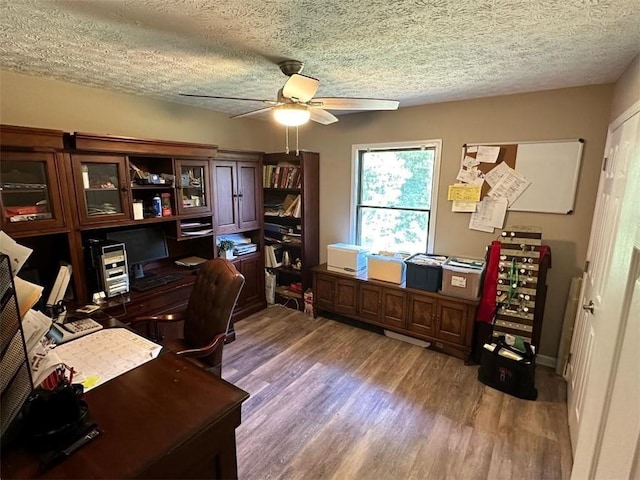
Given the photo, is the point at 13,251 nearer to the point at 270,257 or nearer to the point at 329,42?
the point at 329,42

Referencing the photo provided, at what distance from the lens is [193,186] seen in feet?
10.1

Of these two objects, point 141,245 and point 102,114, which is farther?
point 141,245

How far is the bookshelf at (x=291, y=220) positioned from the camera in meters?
3.75

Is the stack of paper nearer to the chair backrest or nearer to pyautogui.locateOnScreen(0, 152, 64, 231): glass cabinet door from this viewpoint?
the chair backrest

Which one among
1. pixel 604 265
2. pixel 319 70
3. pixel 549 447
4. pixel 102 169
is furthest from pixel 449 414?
pixel 102 169

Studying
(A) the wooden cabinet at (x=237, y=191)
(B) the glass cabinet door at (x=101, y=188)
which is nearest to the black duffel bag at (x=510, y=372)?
(A) the wooden cabinet at (x=237, y=191)

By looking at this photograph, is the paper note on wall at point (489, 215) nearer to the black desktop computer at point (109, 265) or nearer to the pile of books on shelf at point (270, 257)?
the pile of books on shelf at point (270, 257)

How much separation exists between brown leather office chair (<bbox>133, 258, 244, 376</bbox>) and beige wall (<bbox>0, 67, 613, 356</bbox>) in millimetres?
1689

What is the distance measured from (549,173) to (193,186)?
10.2ft

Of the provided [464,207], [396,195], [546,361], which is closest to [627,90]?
[464,207]

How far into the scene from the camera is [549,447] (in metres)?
1.97

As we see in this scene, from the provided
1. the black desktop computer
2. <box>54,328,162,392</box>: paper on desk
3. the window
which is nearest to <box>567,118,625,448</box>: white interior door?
the window

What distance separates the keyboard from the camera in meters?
2.71

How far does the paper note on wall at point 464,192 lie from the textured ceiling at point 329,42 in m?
0.84
